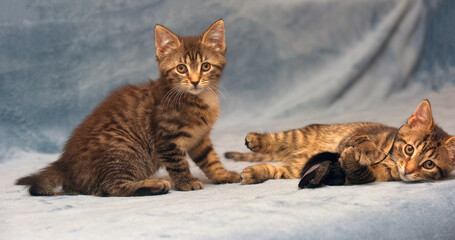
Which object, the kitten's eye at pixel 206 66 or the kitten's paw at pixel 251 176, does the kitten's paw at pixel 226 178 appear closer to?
the kitten's paw at pixel 251 176

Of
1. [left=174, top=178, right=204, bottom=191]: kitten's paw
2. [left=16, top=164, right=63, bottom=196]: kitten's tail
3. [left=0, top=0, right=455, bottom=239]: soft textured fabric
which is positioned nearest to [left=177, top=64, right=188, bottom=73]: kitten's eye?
[left=0, top=0, right=455, bottom=239]: soft textured fabric

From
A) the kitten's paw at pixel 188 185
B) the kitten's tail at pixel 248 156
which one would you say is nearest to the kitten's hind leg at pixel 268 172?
the kitten's paw at pixel 188 185

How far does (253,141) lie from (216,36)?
0.68 meters

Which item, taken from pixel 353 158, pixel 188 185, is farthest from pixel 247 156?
pixel 353 158

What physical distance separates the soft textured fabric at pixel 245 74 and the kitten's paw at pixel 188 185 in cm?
7

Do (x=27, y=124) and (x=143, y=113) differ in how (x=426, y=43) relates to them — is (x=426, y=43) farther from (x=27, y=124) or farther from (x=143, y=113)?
(x=27, y=124)

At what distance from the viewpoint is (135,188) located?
2.40m

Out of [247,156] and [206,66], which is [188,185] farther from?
[247,156]

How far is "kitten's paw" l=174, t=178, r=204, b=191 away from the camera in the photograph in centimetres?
255

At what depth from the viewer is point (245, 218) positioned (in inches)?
73.0

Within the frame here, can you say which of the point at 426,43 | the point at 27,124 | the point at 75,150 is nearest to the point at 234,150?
the point at 75,150

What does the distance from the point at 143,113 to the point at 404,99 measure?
2726 millimetres

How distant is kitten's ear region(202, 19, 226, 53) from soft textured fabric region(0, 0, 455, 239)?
285 millimetres

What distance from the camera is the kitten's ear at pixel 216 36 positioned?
8.86 feet
